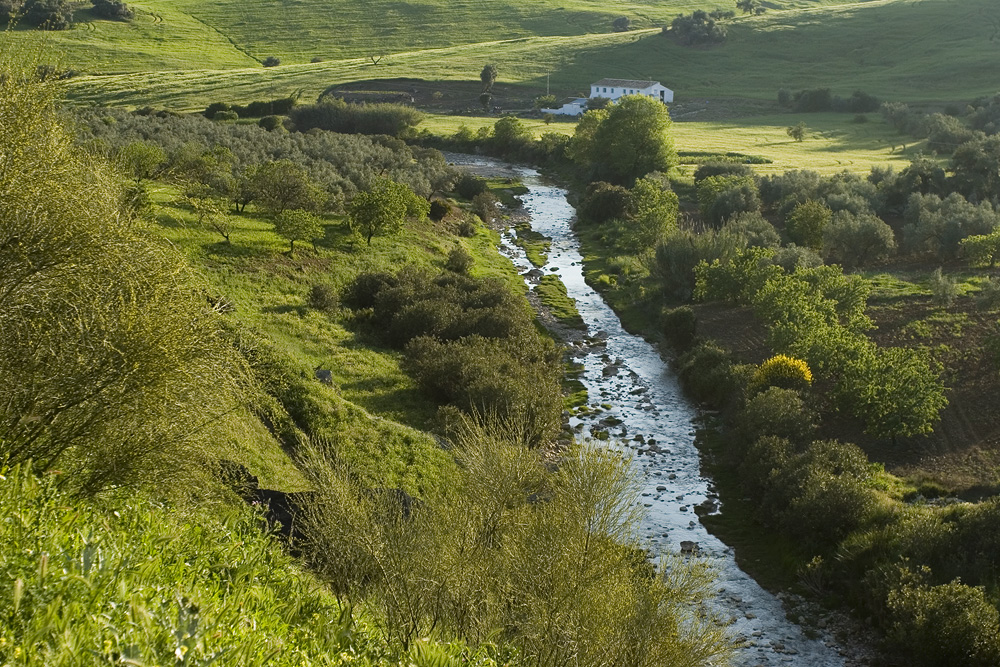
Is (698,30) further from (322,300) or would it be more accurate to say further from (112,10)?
(322,300)

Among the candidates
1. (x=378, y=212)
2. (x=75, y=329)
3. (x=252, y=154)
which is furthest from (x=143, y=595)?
(x=252, y=154)

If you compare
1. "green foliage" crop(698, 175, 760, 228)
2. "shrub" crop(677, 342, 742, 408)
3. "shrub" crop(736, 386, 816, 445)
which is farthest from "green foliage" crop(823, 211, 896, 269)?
"shrub" crop(736, 386, 816, 445)

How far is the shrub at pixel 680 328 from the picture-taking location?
44.5m

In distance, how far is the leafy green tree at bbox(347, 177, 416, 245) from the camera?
5056 centimetres

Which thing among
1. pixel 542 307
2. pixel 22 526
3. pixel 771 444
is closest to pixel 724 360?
pixel 771 444

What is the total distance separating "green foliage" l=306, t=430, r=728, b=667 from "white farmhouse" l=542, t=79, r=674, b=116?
399 ft

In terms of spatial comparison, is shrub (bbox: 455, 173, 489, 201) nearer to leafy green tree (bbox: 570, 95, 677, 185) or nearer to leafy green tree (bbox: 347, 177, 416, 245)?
leafy green tree (bbox: 570, 95, 677, 185)

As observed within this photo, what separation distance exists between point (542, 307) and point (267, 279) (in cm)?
1641

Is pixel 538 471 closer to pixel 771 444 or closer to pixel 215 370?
pixel 215 370

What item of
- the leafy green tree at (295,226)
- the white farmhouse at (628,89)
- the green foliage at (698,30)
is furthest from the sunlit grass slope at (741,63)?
the leafy green tree at (295,226)

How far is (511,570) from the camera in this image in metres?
15.9

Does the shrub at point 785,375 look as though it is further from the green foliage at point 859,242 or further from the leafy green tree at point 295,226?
the leafy green tree at point 295,226

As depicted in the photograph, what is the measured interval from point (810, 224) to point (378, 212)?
95.2 ft

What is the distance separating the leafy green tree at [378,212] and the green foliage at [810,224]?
26784 millimetres
